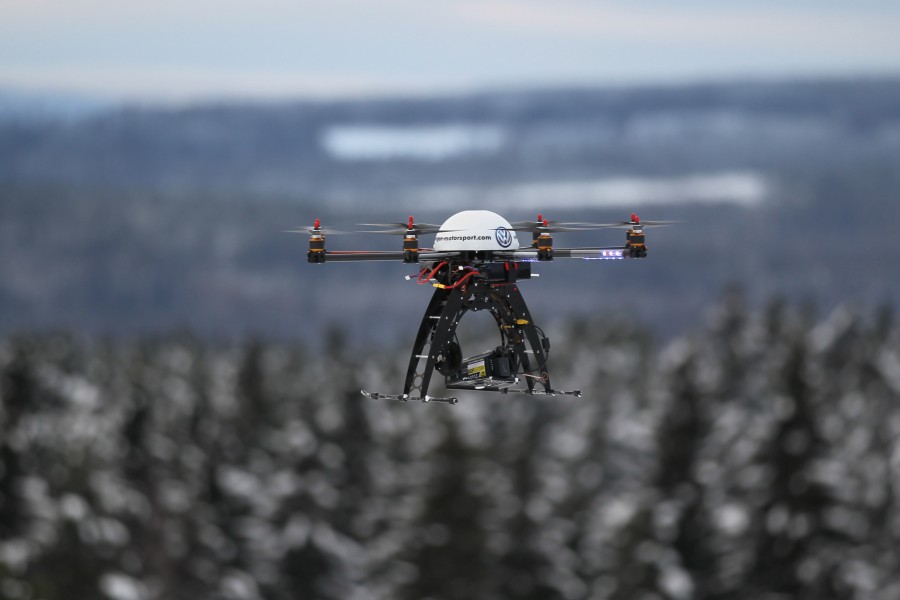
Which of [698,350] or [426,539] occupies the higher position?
[698,350]

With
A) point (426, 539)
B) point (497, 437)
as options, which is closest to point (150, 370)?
point (497, 437)

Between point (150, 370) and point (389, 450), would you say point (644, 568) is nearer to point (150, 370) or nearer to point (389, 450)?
point (389, 450)

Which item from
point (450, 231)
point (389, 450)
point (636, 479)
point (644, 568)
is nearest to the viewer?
point (450, 231)

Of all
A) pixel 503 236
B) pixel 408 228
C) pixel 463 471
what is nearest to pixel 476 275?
pixel 503 236

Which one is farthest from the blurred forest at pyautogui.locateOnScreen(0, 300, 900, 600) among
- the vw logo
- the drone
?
the vw logo

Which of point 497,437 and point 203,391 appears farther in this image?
point 203,391

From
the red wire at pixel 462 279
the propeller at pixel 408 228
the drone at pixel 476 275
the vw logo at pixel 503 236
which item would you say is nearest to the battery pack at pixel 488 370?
the drone at pixel 476 275

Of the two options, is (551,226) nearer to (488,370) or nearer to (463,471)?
(488,370)

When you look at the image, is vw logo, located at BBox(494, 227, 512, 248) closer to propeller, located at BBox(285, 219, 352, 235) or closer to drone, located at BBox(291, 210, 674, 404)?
drone, located at BBox(291, 210, 674, 404)
